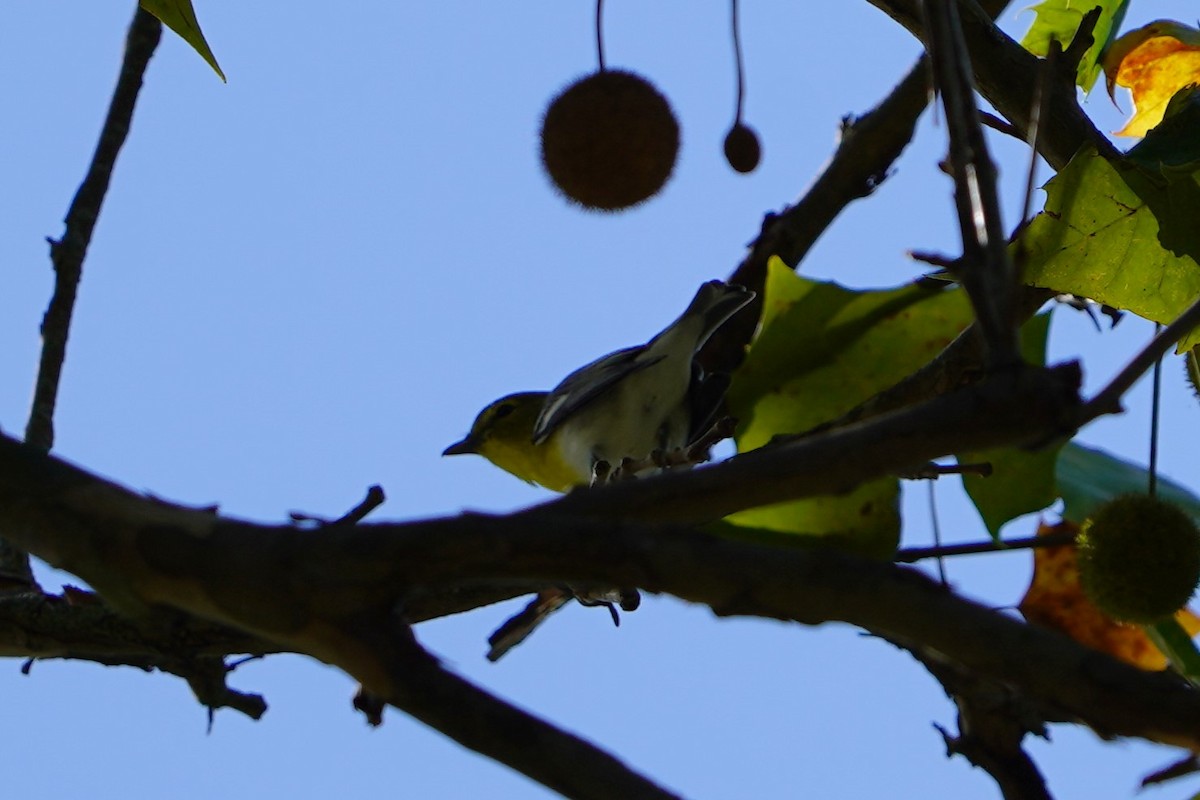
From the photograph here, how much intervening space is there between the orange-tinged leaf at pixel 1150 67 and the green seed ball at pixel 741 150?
3.58 ft

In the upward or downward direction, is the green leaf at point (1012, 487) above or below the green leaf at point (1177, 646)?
above

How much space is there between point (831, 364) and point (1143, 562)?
0.64 m

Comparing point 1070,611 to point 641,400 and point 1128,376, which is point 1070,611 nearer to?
point 1128,376

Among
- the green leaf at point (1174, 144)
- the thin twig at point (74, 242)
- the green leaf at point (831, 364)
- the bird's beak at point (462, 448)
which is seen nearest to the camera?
the green leaf at point (831, 364)

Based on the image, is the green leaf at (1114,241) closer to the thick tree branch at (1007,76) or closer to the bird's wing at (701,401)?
the thick tree branch at (1007,76)

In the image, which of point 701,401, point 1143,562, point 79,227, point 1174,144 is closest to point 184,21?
point 79,227

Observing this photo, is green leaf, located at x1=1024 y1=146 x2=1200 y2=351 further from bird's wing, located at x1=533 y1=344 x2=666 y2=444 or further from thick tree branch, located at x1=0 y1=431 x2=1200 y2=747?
bird's wing, located at x1=533 y1=344 x2=666 y2=444

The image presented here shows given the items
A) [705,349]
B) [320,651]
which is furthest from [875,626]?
[705,349]

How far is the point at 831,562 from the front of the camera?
4.31ft

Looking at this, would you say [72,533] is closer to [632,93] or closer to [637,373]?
[632,93]

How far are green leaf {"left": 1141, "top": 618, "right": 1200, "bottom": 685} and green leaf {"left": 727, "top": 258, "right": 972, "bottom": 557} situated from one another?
70cm

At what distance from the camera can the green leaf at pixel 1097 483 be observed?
2652mm

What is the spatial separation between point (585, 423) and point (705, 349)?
79 cm

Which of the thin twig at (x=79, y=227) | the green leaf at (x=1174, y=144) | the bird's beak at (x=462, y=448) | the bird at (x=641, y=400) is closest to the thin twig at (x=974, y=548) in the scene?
the green leaf at (x=1174, y=144)
